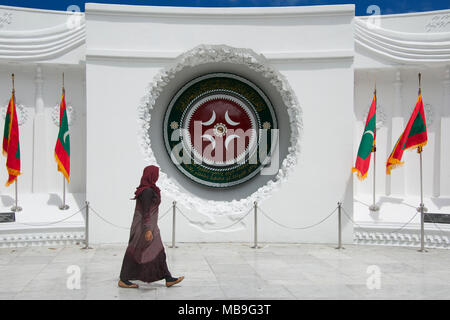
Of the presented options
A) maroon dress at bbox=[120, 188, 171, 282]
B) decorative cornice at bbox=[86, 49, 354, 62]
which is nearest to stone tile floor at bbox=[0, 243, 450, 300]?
maroon dress at bbox=[120, 188, 171, 282]

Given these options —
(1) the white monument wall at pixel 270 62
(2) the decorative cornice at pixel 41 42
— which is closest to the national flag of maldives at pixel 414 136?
(1) the white monument wall at pixel 270 62

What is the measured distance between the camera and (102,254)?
25.3 feet

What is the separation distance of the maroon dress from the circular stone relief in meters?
3.99

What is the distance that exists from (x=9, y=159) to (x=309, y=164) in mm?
5432

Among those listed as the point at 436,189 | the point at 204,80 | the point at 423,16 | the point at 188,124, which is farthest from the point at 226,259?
the point at 423,16

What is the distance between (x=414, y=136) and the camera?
8633 mm

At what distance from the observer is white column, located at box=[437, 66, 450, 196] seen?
9453 millimetres

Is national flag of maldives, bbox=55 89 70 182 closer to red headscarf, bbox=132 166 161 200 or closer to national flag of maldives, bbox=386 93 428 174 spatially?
red headscarf, bbox=132 166 161 200

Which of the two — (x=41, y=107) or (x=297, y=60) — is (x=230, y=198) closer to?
(x=297, y=60)

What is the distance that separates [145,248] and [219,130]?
447 cm

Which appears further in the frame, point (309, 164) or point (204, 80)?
point (204, 80)

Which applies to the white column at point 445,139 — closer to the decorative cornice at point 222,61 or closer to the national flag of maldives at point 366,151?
the national flag of maldives at point 366,151

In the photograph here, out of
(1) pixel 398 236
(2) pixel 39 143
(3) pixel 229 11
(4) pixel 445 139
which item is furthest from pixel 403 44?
(2) pixel 39 143

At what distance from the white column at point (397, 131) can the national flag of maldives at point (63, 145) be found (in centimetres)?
628
